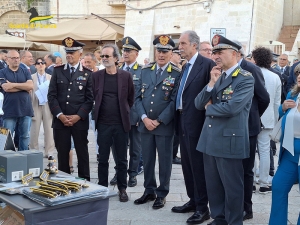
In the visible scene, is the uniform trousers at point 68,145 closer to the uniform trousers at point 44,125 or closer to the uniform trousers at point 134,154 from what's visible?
the uniform trousers at point 134,154

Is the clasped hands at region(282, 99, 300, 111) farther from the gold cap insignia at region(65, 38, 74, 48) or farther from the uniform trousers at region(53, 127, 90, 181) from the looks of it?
the gold cap insignia at region(65, 38, 74, 48)

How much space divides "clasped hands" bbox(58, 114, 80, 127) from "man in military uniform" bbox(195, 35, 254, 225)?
5.86 feet

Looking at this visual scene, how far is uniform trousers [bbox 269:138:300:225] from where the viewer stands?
3.70 m

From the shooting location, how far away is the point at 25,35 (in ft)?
55.4

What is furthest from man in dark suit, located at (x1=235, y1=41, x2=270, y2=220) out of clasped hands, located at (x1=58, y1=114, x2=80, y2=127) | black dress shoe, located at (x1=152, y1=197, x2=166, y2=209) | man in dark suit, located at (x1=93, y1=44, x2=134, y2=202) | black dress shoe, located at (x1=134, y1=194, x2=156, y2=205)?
clasped hands, located at (x1=58, y1=114, x2=80, y2=127)

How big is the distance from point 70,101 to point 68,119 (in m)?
0.24

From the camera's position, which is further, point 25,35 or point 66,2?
point 66,2

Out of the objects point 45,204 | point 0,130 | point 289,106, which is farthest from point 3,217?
point 289,106

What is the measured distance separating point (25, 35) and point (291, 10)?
11866 mm

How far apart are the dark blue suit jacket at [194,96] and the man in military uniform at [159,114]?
323 mm

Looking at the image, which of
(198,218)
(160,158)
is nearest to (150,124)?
(160,158)

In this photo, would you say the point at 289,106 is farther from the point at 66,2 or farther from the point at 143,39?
the point at 66,2

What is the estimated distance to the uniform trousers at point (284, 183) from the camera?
370 cm

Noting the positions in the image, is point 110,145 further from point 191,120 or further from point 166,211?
point 191,120
